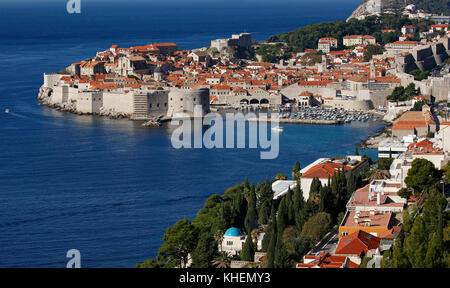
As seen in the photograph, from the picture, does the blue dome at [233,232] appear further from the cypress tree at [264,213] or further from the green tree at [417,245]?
the green tree at [417,245]

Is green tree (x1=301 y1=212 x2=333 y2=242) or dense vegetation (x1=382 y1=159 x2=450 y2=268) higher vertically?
dense vegetation (x1=382 y1=159 x2=450 y2=268)

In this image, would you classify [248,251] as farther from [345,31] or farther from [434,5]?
[434,5]

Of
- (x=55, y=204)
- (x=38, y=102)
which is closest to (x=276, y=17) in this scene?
(x=38, y=102)

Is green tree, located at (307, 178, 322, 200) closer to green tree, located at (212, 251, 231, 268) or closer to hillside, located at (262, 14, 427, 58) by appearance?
green tree, located at (212, 251, 231, 268)

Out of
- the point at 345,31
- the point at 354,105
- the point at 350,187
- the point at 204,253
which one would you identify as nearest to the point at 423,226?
the point at 204,253

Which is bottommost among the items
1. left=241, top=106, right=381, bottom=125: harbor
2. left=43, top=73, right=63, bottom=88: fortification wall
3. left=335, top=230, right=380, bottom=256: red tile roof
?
left=335, top=230, right=380, bottom=256: red tile roof

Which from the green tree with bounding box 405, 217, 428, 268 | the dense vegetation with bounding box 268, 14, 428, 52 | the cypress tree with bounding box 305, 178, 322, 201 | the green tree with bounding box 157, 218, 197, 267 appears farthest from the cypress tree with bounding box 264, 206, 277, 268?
the dense vegetation with bounding box 268, 14, 428, 52

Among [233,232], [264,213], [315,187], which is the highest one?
[315,187]
